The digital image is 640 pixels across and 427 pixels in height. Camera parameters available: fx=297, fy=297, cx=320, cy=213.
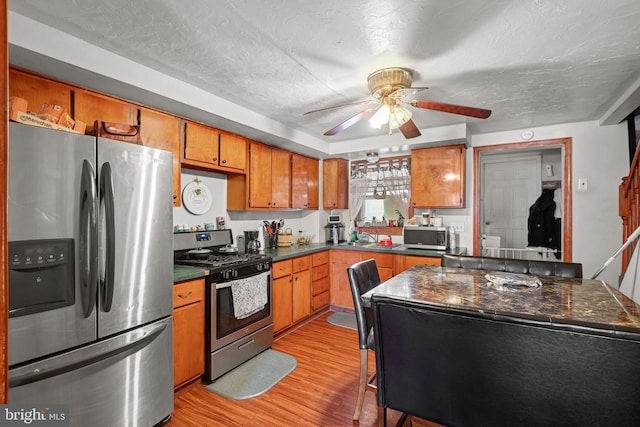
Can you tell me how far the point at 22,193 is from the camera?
135cm

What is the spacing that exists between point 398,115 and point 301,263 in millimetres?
2106

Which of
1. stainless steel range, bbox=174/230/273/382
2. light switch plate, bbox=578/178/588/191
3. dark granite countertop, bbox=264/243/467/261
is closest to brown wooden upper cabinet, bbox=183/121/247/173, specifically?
stainless steel range, bbox=174/230/273/382

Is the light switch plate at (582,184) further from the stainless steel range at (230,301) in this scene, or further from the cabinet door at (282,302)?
the stainless steel range at (230,301)

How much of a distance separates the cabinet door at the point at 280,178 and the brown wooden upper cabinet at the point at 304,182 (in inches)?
4.3

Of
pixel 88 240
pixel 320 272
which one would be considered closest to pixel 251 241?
pixel 320 272

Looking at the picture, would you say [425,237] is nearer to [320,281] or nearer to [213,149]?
[320,281]

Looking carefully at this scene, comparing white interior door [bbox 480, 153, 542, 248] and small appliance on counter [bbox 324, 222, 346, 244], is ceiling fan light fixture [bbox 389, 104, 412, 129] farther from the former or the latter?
white interior door [bbox 480, 153, 542, 248]

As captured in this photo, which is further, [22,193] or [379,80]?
[379,80]

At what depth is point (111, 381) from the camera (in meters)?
1.65

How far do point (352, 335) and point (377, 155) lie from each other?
7.94ft

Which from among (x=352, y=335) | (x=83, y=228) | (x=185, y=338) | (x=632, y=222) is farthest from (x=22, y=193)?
(x=632, y=222)

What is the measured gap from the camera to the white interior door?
506cm

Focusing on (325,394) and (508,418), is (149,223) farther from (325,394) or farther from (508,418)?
(508,418)

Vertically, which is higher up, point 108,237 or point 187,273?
point 108,237
